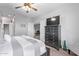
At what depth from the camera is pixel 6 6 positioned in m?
1.52

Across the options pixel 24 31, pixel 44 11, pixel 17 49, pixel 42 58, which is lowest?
pixel 42 58

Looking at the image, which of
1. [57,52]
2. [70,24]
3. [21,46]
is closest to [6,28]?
[21,46]

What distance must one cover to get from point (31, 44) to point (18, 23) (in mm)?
360

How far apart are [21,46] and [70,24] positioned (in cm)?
76

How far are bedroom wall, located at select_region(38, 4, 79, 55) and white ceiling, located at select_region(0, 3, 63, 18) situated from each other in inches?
3.4

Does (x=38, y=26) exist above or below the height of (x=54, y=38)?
above

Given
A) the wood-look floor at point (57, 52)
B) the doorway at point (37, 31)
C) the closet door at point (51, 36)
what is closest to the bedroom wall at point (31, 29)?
the doorway at point (37, 31)

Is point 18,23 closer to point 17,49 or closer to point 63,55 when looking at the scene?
point 17,49

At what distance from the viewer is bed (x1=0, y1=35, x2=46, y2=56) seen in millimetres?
1486

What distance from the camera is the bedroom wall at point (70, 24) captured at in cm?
151

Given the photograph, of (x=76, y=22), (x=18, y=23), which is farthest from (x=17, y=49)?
(x=76, y=22)

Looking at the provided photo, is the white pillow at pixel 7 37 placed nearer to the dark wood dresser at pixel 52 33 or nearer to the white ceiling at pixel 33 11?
the white ceiling at pixel 33 11

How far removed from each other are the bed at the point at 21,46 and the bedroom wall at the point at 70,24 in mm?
369

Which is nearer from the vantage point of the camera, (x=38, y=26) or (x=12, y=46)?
(x=12, y=46)
